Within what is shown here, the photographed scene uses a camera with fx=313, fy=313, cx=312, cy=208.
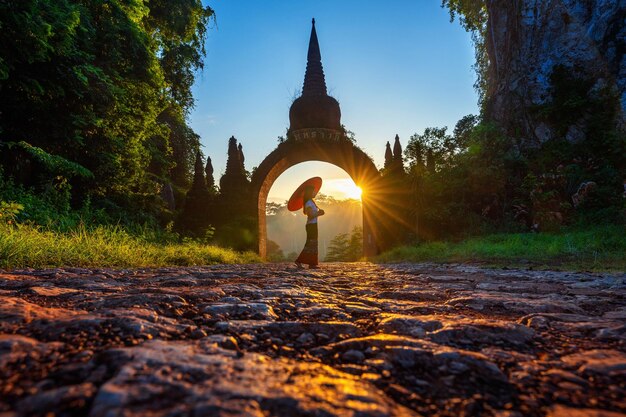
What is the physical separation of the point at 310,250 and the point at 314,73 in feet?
38.8

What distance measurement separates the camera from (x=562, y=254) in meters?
6.69

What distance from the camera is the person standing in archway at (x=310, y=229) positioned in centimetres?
656

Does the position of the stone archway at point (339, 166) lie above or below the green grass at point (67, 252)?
above

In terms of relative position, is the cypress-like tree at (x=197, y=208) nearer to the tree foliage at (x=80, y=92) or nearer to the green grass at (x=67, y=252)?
the tree foliage at (x=80, y=92)

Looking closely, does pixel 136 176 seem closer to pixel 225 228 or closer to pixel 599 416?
pixel 225 228

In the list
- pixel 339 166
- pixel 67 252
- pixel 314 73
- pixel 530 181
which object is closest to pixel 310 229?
pixel 67 252

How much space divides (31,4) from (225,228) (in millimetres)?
11276

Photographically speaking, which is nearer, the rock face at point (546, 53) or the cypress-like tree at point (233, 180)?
the rock face at point (546, 53)

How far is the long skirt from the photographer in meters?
6.58

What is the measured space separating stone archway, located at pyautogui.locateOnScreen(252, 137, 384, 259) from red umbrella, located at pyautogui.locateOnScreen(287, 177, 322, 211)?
7029 mm

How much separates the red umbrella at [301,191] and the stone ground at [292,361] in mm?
5196

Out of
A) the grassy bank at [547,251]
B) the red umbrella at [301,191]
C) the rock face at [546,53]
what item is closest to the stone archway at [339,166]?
the grassy bank at [547,251]

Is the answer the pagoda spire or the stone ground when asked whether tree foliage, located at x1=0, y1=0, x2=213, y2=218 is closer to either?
the stone ground

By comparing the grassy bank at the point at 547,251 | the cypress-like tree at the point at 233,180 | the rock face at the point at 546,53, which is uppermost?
the rock face at the point at 546,53
